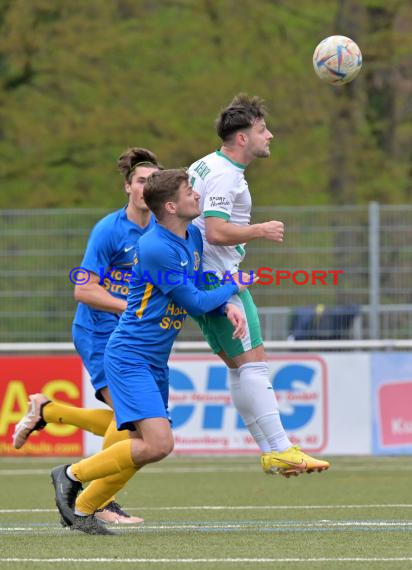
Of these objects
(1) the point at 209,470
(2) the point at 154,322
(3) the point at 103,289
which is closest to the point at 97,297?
(3) the point at 103,289

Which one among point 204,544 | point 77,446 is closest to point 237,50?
point 77,446

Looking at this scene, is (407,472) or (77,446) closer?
(407,472)

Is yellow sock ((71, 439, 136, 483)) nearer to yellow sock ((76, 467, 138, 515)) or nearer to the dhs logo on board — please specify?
yellow sock ((76, 467, 138, 515))

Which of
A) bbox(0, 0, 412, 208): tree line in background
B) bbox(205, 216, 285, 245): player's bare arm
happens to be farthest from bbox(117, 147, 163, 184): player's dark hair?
bbox(0, 0, 412, 208): tree line in background

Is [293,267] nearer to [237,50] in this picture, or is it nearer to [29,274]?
[29,274]

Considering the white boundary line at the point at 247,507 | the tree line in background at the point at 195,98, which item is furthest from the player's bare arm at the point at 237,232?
the tree line in background at the point at 195,98

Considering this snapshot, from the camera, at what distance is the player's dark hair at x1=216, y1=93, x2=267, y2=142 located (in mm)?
8023

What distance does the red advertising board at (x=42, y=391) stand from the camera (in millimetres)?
14195

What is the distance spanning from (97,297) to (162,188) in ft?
4.75

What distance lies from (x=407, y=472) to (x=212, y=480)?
1.69 metres

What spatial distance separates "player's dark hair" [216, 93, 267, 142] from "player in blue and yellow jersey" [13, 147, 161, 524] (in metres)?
0.72

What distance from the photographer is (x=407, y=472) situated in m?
12.0

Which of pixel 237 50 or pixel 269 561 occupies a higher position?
pixel 237 50

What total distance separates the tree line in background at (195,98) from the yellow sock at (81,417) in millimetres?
14715
